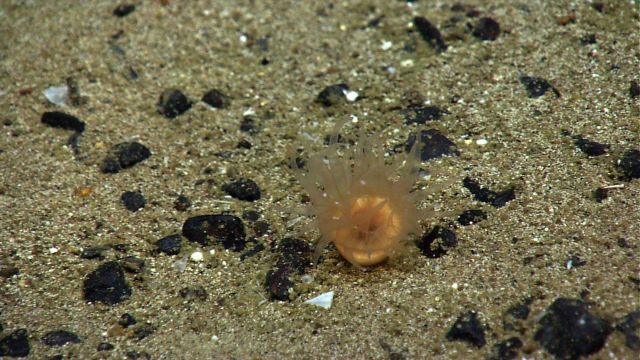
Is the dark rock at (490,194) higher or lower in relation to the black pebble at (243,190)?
higher

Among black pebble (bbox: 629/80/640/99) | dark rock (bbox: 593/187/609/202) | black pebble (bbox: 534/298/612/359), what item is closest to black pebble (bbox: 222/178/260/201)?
black pebble (bbox: 534/298/612/359)

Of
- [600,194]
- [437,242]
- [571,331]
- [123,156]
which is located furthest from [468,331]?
[123,156]

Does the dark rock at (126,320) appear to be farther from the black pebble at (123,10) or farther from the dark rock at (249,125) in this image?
the black pebble at (123,10)

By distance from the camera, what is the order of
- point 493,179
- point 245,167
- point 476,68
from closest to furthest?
point 493,179
point 245,167
point 476,68

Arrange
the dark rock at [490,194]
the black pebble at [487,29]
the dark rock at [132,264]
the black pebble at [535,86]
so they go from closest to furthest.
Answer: the dark rock at [132,264] → the dark rock at [490,194] → the black pebble at [535,86] → the black pebble at [487,29]

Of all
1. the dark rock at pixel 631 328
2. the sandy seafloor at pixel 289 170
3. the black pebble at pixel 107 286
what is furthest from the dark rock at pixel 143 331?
the dark rock at pixel 631 328

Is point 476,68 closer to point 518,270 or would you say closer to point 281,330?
point 518,270

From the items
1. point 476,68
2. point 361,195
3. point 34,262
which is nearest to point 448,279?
point 361,195
